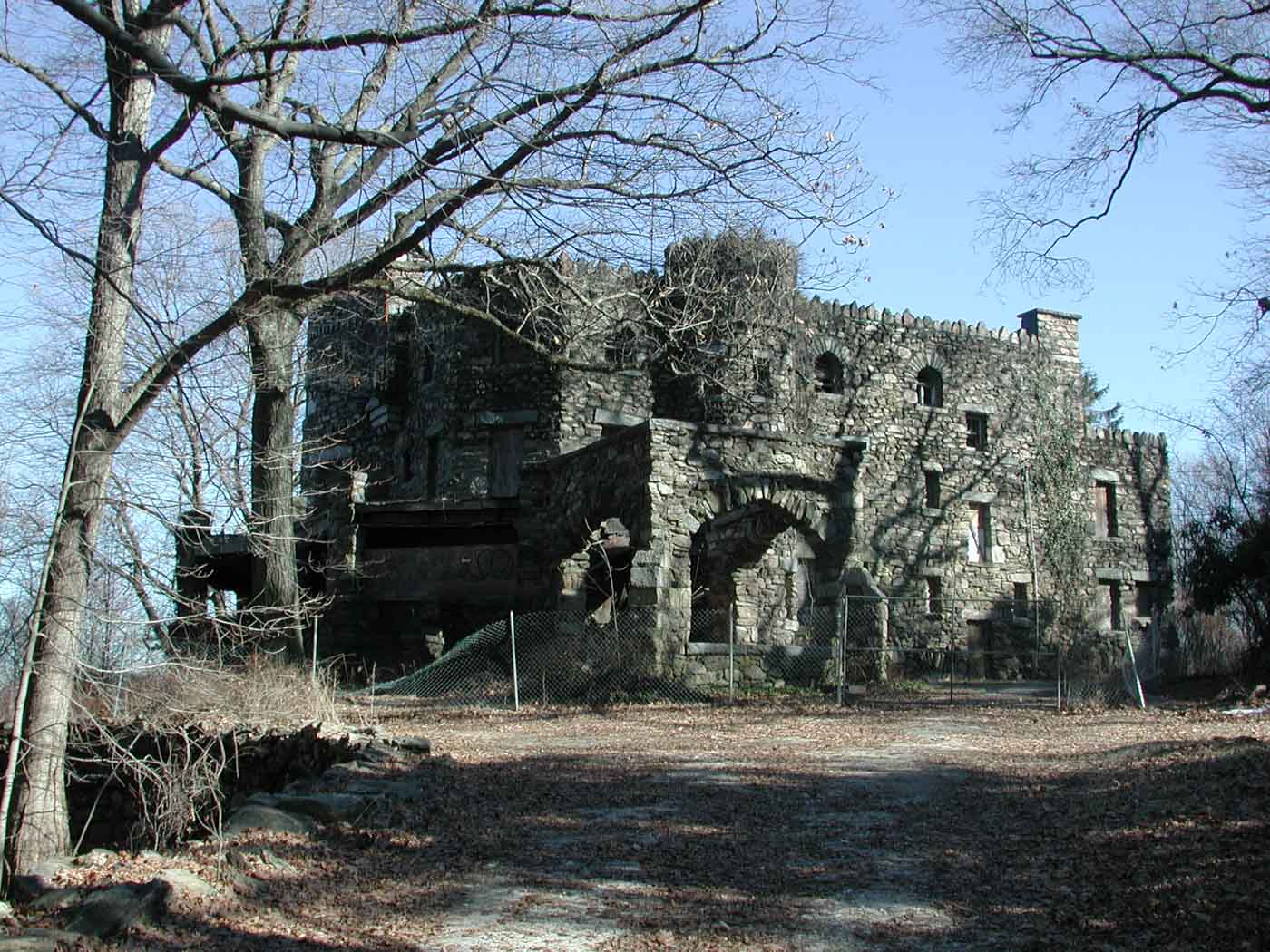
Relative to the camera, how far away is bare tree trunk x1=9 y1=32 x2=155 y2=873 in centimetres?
733

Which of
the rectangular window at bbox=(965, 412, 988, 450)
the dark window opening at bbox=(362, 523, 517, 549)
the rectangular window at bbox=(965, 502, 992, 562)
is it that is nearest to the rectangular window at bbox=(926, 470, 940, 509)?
the rectangular window at bbox=(965, 502, 992, 562)

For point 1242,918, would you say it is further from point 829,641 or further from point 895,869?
point 829,641

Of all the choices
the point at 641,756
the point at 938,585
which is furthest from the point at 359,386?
the point at 641,756

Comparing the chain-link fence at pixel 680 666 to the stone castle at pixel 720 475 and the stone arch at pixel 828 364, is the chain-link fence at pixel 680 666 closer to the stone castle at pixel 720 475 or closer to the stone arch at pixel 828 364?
the stone castle at pixel 720 475

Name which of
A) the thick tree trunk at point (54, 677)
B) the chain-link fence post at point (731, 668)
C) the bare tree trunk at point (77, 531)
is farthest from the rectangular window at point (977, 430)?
the thick tree trunk at point (54, 677)

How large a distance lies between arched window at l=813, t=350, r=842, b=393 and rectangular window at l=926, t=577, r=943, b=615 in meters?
4.84

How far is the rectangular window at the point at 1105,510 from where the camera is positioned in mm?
29219

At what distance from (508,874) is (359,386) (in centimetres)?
2242

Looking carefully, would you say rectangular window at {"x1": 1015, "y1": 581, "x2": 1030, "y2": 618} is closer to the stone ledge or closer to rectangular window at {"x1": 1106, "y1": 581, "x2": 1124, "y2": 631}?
rectangular window at {"x1": 1106, "y1": 581, "x2": 1124, "y2": 631}

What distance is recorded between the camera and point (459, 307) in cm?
1142

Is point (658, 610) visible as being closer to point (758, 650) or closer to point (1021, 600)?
point (758, 650)

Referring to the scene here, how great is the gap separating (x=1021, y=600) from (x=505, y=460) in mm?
12734

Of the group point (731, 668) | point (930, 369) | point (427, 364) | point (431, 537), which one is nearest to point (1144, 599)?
point (930, 369)

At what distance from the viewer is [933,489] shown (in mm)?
27203
